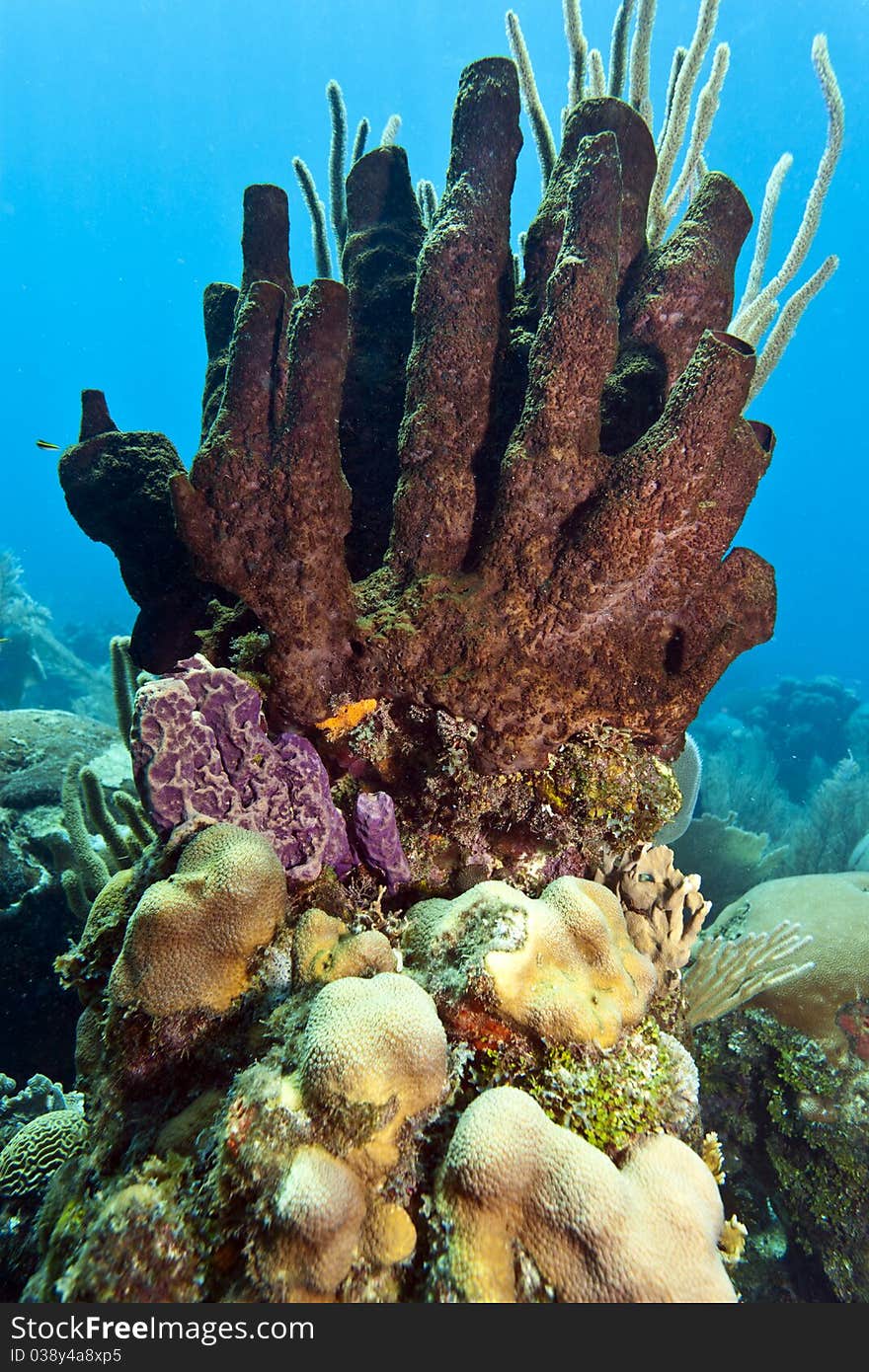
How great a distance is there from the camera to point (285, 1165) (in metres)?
1.40

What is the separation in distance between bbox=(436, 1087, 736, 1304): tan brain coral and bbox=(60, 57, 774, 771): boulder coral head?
1.36 metres

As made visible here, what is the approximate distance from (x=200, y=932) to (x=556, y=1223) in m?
1.22

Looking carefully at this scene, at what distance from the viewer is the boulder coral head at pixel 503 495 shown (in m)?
2.43

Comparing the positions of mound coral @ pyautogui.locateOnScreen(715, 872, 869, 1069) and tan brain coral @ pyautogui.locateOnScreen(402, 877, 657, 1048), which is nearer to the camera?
tan brain coral @ pyautogui.locateOnScreen(402, 877, 657, 1048)

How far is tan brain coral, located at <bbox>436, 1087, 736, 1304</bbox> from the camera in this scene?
137cm

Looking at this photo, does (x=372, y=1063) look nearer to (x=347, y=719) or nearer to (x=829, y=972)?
(x=347, y=719)

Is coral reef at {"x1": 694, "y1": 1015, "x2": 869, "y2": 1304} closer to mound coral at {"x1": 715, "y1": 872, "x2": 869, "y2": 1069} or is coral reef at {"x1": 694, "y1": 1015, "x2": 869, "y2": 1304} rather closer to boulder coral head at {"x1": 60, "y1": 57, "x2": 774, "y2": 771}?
mound coral at {"x1": 715, "y1": 872, "x2": 869, "y2": 1069}

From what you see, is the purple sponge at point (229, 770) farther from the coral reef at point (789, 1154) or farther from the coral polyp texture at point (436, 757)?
the coral reef at point (789, 1154)

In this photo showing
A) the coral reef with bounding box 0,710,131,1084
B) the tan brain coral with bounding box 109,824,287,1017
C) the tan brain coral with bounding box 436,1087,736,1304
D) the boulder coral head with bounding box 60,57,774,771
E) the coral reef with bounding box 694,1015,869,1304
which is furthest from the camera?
the coral reef with bounding box 0,710,131,1084

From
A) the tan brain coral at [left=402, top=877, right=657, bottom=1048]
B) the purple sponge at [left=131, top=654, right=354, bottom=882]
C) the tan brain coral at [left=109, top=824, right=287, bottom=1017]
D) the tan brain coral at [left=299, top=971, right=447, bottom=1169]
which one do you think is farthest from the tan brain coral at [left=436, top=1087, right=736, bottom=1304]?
the purple sponge at [left=131, top=654, right=354, bottom=882]

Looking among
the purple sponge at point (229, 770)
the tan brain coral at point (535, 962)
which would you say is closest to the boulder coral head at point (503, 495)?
the purple sponge at point (229, 770)

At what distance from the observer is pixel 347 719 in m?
2.70

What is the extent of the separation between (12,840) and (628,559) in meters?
5.22

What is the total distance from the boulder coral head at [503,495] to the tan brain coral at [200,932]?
2.69 feet
